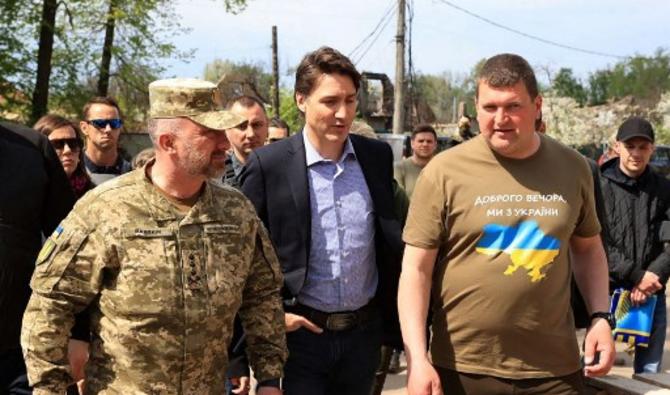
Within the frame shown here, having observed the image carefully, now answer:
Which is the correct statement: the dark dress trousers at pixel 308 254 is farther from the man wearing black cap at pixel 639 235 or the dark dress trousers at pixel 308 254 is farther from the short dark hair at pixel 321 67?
the man wearing black cap at pixel 639 235

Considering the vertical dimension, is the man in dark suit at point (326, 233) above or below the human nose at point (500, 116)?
below

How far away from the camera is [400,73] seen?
2070 centimetres

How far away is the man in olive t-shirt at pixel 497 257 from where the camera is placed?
2.80 metres

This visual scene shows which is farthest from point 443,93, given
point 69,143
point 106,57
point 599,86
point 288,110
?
point 69,143

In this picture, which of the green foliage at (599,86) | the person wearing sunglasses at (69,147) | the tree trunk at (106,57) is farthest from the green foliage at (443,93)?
the person wearing sunglasses at (69,147)

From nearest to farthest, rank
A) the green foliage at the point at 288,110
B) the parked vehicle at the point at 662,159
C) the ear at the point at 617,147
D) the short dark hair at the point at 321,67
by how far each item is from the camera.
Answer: the short dark hair at the point at 321,67
the ear at the point at 617,147
the parked vehicle at the point at 662,159
the green foliage at the point at 288,110

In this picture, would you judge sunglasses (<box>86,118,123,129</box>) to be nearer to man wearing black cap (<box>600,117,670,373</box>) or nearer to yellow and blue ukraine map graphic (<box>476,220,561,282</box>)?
yellow and blue ukraine map graphic (<box>476,220,561,282</box>)

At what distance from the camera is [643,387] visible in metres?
4.04

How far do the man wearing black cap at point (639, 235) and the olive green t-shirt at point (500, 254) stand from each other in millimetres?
2757

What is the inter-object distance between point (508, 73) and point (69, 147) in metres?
2.64

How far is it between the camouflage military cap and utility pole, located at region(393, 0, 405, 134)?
60.2ft

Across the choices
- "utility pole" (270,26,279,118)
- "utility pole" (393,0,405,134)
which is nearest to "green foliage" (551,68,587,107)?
"utility pole" (270,26,279,118)

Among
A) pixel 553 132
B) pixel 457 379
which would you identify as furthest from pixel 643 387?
pixel 553 132

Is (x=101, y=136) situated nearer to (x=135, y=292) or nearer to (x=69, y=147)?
(x=69, y=147)
